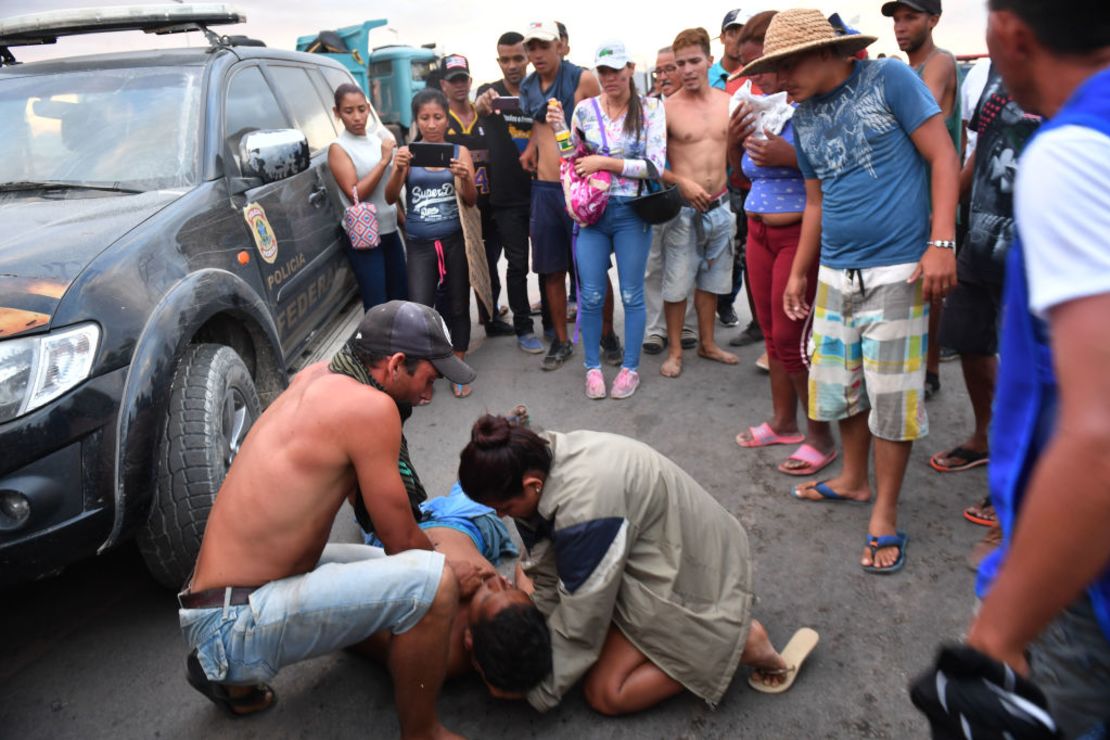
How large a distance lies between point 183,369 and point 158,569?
28.0 inches

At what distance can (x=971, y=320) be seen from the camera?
10.3 ft

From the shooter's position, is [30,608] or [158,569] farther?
[30,608]

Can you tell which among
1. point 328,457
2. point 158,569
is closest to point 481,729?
point 328,457

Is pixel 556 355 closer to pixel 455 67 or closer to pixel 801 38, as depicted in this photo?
pixel 455 67

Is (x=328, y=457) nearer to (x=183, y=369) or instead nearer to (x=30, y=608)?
(x=183, y=369)

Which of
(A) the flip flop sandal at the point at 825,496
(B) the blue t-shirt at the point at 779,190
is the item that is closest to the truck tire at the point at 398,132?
(B) the blue t-shirt at the point at 779,190

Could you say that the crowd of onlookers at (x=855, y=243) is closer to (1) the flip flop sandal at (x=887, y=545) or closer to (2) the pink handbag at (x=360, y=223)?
(1) the flip flop sandal at (x=887, y=545)

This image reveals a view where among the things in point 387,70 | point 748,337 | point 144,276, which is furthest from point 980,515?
point 387,70

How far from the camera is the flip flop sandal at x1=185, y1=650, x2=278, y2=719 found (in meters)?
2.16

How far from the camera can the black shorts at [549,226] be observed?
480 centimetres

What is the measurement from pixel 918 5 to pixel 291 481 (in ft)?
10.7

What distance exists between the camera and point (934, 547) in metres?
2.92

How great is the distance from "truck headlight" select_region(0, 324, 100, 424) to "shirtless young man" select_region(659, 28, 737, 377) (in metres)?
3.08

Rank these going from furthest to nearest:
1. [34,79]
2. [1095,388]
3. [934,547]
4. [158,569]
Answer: [34,79] → [934,547] → [158,569] → [1095,388]
